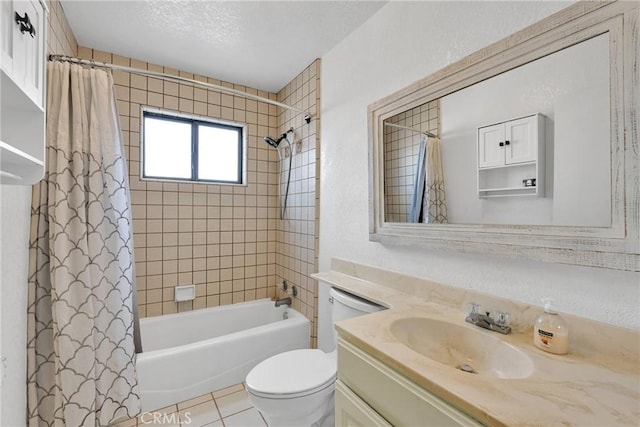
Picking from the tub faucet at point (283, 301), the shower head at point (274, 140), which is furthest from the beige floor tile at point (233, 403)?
the shower head at point (274, 140)

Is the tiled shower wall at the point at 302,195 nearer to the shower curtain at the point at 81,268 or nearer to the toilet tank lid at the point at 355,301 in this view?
the toilet tank lid at the point at 355,301

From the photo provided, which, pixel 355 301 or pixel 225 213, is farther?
pixel 225 213

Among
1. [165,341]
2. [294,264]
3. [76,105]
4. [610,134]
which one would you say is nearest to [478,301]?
[610,134]

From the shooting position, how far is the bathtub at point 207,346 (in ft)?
5.75

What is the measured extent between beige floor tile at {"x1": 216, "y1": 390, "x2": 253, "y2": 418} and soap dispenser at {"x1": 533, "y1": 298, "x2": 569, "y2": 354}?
67.0 inches

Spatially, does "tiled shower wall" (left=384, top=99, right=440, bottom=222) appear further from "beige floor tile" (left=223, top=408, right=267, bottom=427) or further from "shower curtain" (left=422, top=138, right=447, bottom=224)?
"beige floor tile" (left=223, top=408, right=267, bottom=427)

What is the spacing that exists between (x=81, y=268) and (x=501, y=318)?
193cm

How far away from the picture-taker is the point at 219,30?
6.07 feet

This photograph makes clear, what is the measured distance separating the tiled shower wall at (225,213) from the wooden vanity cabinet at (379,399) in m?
1.22

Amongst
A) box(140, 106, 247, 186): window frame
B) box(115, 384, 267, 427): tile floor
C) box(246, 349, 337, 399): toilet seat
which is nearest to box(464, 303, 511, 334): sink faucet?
box(246, 349, 337, 399): toilet seat

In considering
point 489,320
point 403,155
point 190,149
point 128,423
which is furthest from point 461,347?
point 190,149

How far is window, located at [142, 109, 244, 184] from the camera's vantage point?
242cm

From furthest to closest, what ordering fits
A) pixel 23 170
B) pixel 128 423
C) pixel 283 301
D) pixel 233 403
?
pixel 283 301
pixel 233 403
pixel 128 423
pixel 23 170

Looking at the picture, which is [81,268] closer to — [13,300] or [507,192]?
[13,300]
